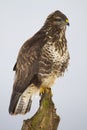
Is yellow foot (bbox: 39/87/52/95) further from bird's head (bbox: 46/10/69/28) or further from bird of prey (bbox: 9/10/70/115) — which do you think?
bird's head (bbox: 46/10/69/28)

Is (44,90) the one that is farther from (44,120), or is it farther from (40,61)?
(44,120)

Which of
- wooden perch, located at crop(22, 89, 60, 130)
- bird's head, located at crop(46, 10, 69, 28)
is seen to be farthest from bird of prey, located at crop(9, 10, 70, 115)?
wooden perch, located at crop(22, 89, 60, 130)

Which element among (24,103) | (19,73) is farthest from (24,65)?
(24,103)

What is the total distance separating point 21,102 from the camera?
450cm

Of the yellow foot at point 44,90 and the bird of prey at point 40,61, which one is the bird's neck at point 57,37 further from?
the yellow foot at point 44,90

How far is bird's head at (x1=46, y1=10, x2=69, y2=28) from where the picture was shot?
421 centimetres

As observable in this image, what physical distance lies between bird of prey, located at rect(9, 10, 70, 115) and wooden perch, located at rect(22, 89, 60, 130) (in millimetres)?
339

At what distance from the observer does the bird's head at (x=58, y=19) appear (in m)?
4.21

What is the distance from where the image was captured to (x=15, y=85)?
14.2 feet

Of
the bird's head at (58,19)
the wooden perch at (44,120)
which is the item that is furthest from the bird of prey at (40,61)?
the wooden perch at (44,120)

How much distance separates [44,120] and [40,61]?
60cm

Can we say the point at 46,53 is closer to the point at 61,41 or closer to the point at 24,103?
the point at 61,41

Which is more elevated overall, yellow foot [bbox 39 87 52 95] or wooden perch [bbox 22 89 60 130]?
yellow foot [bbox 39 87 52 95]

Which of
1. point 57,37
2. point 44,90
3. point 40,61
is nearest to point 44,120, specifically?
point 44,90
